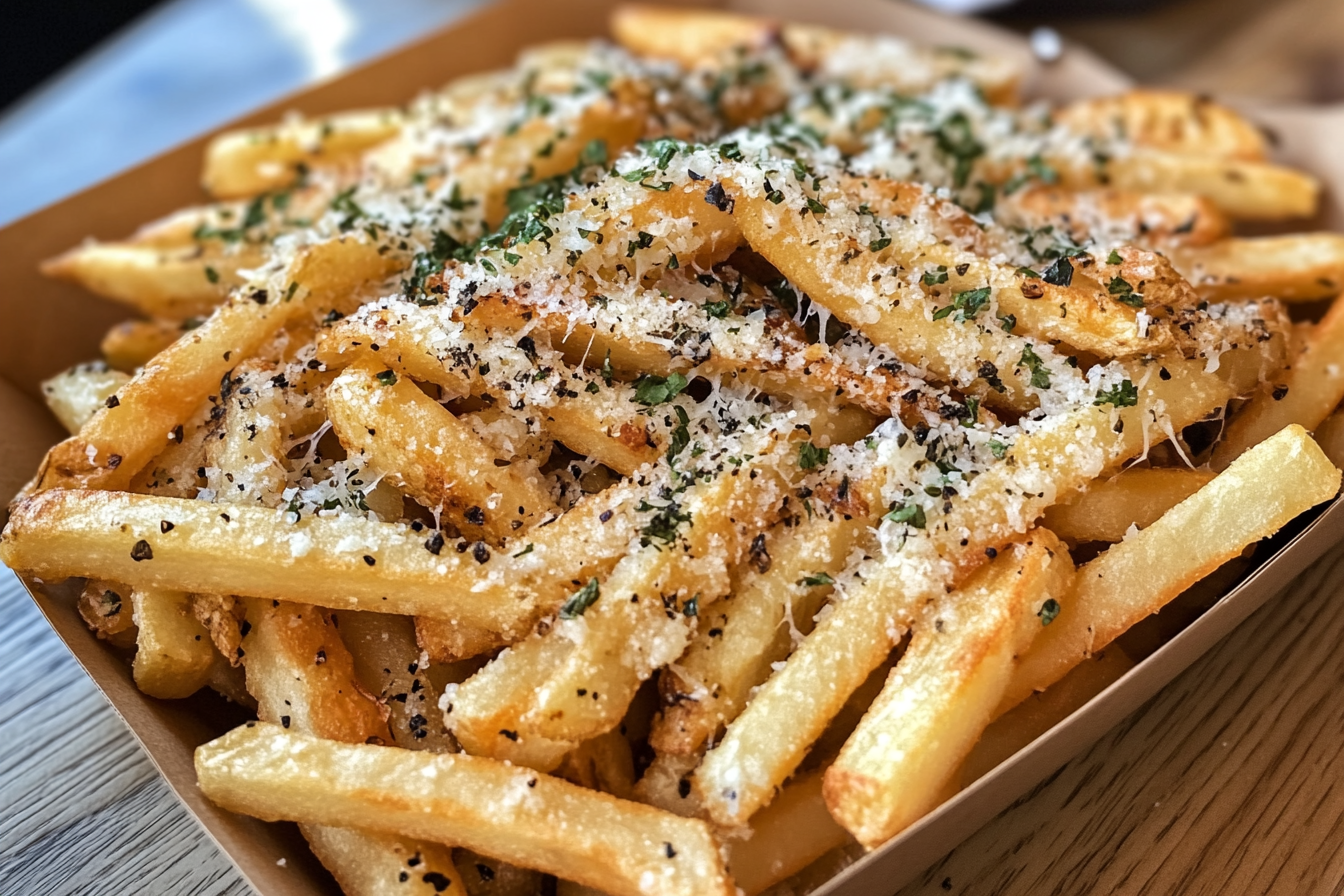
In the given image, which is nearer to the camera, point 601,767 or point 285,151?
point 601,767

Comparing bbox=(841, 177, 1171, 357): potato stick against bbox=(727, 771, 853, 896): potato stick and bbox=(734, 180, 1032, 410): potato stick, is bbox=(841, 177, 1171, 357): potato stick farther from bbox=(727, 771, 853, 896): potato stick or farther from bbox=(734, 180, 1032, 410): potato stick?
bbox=(727, 771, 853, 896): potato stick

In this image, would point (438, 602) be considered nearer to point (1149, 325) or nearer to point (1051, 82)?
point (1149, 325)

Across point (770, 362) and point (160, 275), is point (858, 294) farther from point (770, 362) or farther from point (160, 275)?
point (160, 275)

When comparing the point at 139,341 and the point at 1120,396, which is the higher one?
the point at 139,341

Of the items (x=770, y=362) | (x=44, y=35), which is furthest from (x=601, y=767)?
(x=44, y=35)

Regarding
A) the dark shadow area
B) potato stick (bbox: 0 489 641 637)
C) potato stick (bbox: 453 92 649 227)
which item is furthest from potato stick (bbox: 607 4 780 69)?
the dark shadow area

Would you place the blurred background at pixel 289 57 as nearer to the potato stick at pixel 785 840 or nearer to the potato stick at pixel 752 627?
the potato stick at pixel 752 627
